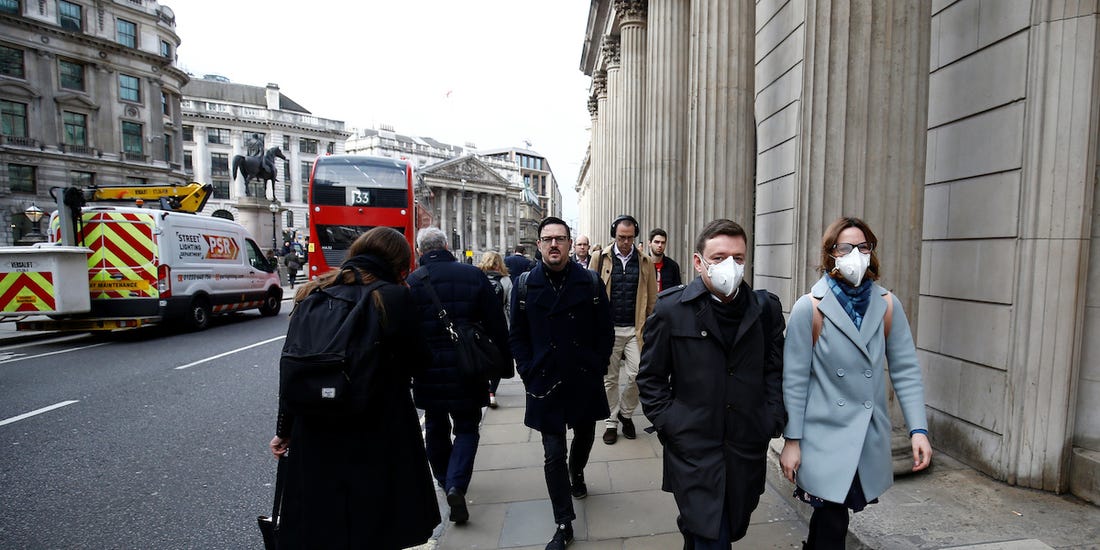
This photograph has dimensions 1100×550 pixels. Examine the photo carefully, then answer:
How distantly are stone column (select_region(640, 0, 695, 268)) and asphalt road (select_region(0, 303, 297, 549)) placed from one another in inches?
278

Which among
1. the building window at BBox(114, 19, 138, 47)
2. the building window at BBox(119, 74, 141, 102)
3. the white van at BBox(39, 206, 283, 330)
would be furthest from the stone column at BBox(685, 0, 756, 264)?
the building window at BBox(114, 19, 138, 47)

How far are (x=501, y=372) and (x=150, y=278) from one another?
32.8 feet

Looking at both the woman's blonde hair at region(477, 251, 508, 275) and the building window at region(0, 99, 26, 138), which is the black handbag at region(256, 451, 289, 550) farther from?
the building window at region(0, 99, 26, 138)

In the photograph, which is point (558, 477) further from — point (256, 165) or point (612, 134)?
point (256, 165)

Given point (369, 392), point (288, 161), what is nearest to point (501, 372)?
point (369, 392)

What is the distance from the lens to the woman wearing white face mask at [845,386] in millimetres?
2160

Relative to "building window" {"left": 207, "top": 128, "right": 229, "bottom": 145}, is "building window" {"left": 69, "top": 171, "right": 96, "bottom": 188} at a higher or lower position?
lower

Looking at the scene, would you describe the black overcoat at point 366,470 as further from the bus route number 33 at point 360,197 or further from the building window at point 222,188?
the building window at point 222,188

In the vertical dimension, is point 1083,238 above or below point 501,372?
above

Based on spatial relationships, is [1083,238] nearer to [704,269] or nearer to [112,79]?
[704,269]

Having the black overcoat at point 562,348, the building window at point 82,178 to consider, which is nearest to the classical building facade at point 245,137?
the building window at point 82,178

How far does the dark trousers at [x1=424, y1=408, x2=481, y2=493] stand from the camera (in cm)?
345

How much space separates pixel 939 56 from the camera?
405cm

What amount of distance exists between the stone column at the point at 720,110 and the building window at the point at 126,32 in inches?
1949
